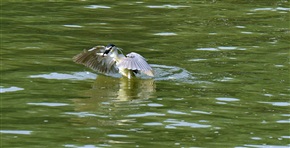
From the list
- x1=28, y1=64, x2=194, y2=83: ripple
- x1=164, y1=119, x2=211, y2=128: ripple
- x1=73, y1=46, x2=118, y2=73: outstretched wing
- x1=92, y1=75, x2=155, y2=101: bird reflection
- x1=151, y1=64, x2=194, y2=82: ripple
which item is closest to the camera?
x1=164, y1=119, x2=211, y2=128: ripple

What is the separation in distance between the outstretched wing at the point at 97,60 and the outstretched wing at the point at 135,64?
929mm

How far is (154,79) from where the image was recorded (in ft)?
50.7

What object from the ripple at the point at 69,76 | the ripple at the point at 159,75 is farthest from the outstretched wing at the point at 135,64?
the ripple at the point at 69,76

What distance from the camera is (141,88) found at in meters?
14.8

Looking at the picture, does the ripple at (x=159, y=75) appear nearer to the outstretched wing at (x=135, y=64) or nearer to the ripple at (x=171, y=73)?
the ripple at (x=171, y=73)

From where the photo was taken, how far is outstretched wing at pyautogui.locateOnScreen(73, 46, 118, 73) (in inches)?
629

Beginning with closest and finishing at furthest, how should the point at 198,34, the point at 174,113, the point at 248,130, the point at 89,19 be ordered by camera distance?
the point at 248,130 → the point at 174,113 → the point at 198,34 → the point at 89,19

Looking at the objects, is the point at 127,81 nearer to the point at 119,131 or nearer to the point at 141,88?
the point at 141,88

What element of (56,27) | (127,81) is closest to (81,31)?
(56,27)

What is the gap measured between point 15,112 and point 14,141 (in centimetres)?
158

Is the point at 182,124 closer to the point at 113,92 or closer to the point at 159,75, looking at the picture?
the point at 113,92

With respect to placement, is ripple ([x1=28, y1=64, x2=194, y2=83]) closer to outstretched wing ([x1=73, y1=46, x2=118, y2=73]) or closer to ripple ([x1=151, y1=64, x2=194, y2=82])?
ripple ([x1=151, y1=64, x2=194, y2=82])

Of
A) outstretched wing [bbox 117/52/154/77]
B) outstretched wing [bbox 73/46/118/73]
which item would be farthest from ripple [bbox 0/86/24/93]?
outstretched wing [bbox 73/46/118/73]

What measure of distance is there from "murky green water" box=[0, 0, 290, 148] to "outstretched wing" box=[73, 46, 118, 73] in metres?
0.18
